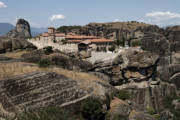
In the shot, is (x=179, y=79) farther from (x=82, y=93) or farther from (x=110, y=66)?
(x=82, y=93)

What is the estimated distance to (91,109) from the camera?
→ 72.5ft

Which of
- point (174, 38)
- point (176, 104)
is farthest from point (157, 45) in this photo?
point (176, 104)

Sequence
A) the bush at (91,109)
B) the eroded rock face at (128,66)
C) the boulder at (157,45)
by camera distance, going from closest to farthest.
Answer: the bush at (91,109)
the eroded rock face at (128,66)
the boulder at (157,45)

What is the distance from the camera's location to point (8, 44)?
165 feet

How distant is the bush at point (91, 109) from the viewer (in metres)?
22.3

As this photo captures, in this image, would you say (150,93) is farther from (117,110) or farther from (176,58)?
(117,110)

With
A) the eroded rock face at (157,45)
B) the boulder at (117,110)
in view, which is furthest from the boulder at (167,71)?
the boulder at (117,110)

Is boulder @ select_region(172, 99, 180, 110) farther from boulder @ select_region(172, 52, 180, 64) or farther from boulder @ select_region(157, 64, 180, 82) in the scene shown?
boulder @ select_region(172, 52, 180, 64)

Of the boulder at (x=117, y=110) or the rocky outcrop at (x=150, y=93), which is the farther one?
the rocky outcrop at (x=150, y=93)

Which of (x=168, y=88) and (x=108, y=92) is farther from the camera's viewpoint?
(x=168, y=88)

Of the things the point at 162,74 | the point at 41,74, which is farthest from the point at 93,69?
the point at 41,74

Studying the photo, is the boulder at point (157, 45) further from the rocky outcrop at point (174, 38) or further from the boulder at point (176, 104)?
the boulder at point (176, 104)

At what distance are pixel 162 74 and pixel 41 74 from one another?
50674 mm

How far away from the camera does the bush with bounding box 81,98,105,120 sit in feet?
73.1
